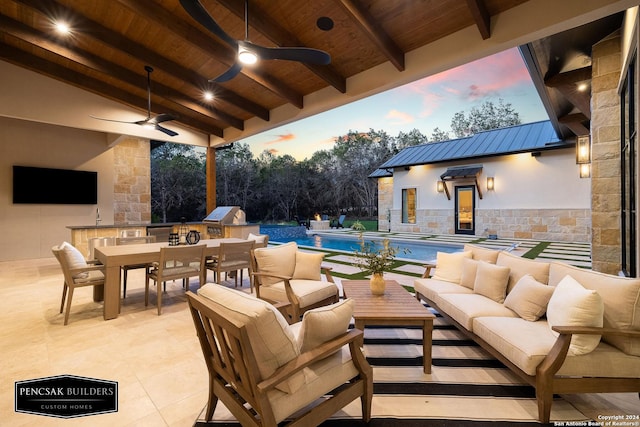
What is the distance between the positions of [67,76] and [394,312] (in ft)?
25.3

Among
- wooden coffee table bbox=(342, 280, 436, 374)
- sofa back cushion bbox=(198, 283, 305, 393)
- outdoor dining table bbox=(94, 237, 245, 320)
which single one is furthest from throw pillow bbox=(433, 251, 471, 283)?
outdoor dining table bbox=(94, 237, 245, 320)

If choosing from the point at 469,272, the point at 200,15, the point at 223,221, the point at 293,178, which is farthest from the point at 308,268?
the point at 293,178

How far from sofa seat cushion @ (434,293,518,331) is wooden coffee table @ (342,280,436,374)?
336 millimetres

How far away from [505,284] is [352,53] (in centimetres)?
379

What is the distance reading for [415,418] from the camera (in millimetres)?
1683

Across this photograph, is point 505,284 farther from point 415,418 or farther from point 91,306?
point 91,306

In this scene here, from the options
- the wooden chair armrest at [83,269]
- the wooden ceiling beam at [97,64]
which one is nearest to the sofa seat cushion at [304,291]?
the wooden chair armrest at [83,269]

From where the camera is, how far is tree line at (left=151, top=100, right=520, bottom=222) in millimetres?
17484

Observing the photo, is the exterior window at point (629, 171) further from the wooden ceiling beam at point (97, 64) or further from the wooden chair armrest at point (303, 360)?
the wooden ceiling beam at point (97, 64)

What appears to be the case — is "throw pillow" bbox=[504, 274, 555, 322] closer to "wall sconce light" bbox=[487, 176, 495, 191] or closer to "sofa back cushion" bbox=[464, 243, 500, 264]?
"sofa back cushion" bbox=[464, 243, 500, 264]

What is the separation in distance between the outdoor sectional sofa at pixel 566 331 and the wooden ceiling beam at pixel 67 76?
25.8ft

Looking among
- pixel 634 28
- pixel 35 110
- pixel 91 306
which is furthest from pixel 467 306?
pixel 35 110

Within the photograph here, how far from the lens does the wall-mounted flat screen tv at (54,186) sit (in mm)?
6973

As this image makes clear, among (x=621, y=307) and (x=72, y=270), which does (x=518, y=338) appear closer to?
(x=621, y=307)
